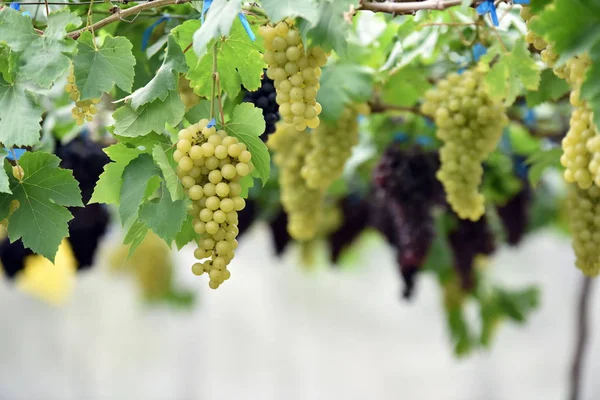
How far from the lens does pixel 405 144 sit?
233cm

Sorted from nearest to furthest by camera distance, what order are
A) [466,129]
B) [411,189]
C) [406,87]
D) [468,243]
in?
[466,129]
[406,87]
[411,189]
[468,243]

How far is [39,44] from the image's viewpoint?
1.13 m

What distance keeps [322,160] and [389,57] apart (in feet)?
0.94

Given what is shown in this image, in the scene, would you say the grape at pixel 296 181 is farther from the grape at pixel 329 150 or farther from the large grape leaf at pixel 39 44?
the large grape leaf at pixel 39 44

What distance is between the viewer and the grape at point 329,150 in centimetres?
179

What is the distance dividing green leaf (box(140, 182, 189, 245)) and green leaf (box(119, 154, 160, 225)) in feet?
0.07

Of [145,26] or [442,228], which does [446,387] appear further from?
[145,26]

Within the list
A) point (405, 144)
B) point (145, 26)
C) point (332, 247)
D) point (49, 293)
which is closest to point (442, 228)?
point (332, 247)

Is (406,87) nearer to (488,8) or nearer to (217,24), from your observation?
(488,8)

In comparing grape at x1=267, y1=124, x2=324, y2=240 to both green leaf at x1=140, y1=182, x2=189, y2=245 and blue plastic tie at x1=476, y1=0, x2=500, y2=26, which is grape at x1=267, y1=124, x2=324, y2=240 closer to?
blue plastic tie at x1=476, y1=0, x2=500, y2=26

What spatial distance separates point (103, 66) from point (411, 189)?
3.84 feet

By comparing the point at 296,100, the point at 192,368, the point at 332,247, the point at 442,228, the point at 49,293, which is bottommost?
the point at 192,368

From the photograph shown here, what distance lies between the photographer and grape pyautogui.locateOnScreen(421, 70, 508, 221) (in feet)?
5.26

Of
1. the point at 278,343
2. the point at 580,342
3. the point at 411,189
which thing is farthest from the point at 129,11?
the point at 278,343
